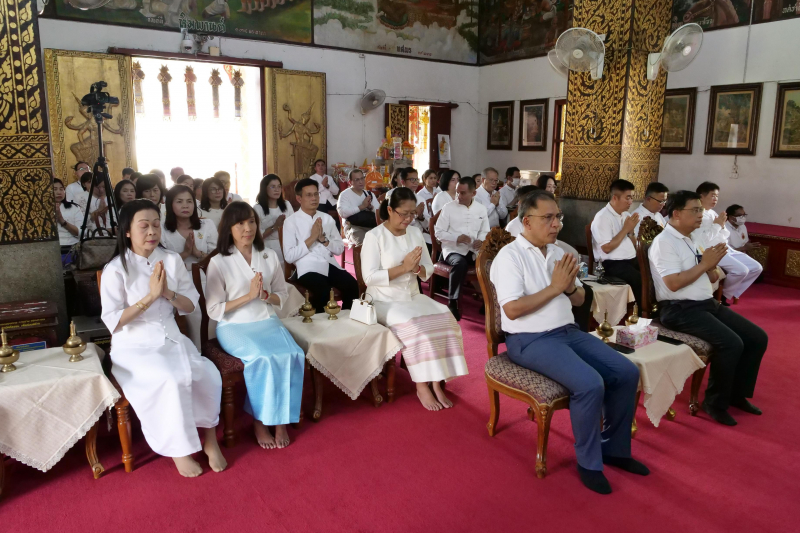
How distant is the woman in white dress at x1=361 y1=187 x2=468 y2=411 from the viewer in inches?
155

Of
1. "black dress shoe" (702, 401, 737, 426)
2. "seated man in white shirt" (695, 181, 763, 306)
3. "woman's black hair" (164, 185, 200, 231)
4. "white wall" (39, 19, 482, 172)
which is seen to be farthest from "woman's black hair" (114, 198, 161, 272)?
"white wall" (39, 19, 482, 172)

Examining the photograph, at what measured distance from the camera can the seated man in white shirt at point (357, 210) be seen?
24.8 ft

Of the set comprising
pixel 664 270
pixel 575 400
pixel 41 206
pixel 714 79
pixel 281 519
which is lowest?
pixel 281 519

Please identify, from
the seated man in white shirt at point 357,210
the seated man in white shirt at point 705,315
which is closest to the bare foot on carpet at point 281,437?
A: the seated man in white shirt at point 705,315

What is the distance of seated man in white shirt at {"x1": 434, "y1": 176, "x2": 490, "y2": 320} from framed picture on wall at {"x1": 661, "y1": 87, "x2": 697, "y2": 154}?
5.00 m

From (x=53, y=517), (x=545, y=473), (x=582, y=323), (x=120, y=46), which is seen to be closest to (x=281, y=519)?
(x=53, y=517)

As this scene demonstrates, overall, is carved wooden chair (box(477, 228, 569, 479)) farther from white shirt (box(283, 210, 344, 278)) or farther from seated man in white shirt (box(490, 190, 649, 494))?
white shirt (box(283, 210, 344, 278))

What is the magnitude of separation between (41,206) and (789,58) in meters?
9.48

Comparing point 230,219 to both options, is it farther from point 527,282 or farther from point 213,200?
point 213,200

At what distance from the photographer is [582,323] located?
4.17 m

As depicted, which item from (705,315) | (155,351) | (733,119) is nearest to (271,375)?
(155,351)

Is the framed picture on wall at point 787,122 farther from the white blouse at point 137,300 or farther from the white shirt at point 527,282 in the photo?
the white blouse at point 137,300

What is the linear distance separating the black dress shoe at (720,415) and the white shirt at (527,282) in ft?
4.42

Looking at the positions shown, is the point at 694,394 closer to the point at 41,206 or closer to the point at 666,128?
the point at 41,206
